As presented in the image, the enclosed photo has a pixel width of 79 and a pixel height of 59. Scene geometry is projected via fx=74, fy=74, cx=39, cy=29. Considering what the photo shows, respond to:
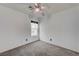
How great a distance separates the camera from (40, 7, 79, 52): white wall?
307 cm

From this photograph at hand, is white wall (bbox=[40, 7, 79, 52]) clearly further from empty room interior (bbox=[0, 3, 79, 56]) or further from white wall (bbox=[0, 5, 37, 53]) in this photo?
white wall (bbox=[0, 5, 37, 53])

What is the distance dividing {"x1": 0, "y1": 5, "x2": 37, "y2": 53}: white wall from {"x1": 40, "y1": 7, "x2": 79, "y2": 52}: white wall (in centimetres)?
174

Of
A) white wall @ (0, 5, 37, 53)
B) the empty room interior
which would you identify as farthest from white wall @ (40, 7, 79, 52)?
white wall @ (0, 5, 37, 53)

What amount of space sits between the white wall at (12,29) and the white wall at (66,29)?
1.74 metres

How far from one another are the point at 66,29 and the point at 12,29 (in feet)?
8.46

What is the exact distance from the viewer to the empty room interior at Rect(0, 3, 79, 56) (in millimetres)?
3008

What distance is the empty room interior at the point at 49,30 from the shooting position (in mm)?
3008

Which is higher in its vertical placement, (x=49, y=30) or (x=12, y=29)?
(x=12, y=29)

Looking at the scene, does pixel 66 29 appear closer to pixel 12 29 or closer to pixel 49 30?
pixel 49 30

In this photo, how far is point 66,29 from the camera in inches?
139

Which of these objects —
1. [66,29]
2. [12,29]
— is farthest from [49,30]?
[12,29]

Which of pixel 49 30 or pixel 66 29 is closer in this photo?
pixel 66 29

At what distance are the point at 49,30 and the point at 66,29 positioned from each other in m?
1.54

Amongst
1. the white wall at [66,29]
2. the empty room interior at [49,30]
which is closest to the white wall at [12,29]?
the empty room interior at [49,30]
